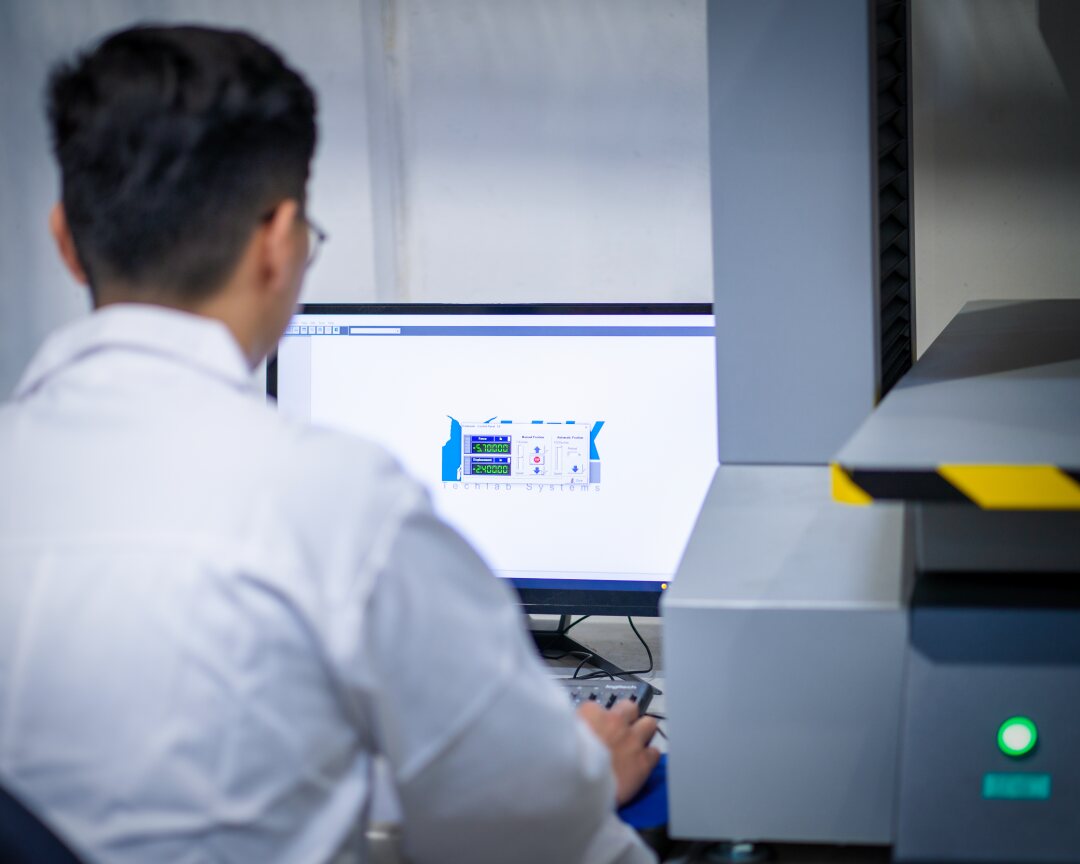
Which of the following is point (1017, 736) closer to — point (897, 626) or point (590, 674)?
point (897, 626)

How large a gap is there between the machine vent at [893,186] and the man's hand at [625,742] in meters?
0.41

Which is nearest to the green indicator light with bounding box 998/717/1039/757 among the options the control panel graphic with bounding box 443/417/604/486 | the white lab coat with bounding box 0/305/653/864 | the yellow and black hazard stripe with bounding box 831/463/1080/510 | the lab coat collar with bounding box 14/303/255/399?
the yellow and black hazard stripe with bounding box 831/463/1080/510

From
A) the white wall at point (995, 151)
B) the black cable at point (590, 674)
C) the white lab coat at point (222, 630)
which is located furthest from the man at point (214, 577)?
the white wall at point (995, 151)

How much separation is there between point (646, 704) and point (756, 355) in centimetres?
41

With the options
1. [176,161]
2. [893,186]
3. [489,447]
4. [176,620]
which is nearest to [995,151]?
[893,186]

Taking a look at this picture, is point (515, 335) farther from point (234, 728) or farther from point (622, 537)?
point (234, 728)

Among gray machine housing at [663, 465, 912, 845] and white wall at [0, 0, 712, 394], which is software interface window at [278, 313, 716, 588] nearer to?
white wall at [0, 0, 712, 394]

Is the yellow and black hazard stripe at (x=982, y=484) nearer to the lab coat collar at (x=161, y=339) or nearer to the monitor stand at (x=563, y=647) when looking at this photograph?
the lab coat collar at (x=161, y=339)

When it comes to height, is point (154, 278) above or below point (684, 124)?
below

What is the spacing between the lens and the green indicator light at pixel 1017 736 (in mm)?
721

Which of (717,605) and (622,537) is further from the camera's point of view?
(622,537)

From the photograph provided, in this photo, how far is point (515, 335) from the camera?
1.34m

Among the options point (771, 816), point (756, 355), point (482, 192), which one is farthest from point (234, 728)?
point (482, 192)

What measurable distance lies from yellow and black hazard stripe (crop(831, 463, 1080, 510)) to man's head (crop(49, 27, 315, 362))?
385mm
